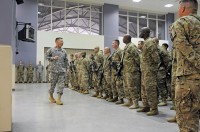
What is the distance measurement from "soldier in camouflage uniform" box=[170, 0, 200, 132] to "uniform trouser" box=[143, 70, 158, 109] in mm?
1840

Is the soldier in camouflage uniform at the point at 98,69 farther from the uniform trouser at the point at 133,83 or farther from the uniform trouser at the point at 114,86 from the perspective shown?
the uniform trouser at the point at 133,83

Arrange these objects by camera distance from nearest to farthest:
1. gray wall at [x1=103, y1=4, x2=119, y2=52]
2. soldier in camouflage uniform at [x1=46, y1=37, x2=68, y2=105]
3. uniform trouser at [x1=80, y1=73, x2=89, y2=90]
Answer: soldier in camouflage uniform at [x1=46, y1=37, x2=68, y2=105], uniform trouser at [x1=80, y1=73, x2=89, y2=90], gray wall at [x1=103, y1=4, x2=119, y2=52]

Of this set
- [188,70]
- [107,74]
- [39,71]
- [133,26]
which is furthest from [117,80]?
[133,26]

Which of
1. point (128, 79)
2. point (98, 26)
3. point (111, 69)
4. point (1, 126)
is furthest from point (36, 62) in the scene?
point (1, 126)

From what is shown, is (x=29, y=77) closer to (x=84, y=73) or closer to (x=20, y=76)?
(x=20, y=76)

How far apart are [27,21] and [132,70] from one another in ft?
32.7

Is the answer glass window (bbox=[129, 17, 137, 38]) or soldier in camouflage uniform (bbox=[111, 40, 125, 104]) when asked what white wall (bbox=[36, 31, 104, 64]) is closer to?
glass window (bbox=[129, 17, 137, 38])

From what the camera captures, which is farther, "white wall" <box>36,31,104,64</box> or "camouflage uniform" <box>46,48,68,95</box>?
"white wall" <box>36,31,104,64</box>

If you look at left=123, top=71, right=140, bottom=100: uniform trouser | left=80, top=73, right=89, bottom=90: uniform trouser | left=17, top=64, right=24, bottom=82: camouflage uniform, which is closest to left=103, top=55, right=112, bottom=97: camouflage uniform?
left=123, top=71, right=140, bottom=100: uniform trouser

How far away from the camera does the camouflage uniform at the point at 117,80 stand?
5.24 meters

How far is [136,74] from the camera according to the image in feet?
15.5

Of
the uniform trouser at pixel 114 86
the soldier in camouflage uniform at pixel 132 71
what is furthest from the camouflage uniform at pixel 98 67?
the soldier in camouflage uniform at pixel 132 71

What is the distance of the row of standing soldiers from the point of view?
3.96 m

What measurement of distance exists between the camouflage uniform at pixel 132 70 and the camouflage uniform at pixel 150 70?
1.92 ft
